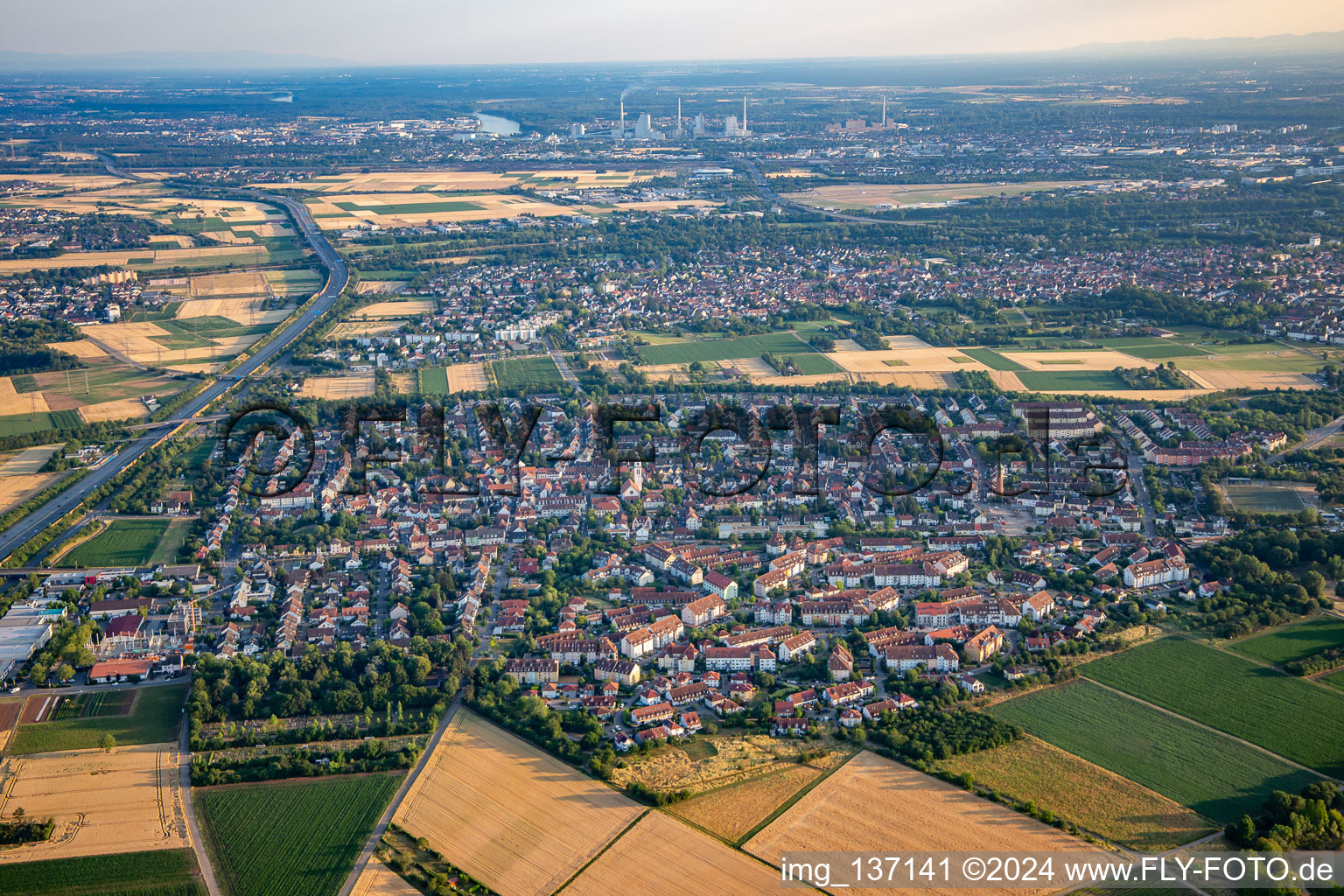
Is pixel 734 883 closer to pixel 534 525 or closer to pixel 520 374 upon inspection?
pixel 534 525

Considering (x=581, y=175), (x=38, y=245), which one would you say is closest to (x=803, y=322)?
(x=38, y=245)

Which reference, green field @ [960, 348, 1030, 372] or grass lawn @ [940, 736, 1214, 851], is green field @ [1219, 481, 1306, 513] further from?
grass lawn @ [940, 736, 1214, 851]

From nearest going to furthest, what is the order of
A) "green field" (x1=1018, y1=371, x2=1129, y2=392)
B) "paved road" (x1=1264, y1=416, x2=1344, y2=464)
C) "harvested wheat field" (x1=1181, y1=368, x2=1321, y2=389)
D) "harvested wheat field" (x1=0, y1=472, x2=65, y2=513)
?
"harvested wheat field" (x1=0, y1=472, x2=65, y2=513)
"paved road" (x1=1264, y1=416, x2=1344, y2=464)
"harvested wheat field" (x1=1181, y1=368, x2=1321, y2=389)
"green field" (x1=1018, y1=371, x2=1129, y2=392)

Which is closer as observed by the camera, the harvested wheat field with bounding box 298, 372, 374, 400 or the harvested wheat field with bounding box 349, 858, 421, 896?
the harvested wheat field with bounding box 349, 858, 421, 896

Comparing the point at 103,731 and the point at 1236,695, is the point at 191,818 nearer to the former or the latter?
the point at 103,731

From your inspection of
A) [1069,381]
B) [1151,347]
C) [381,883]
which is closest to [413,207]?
[1151,347]

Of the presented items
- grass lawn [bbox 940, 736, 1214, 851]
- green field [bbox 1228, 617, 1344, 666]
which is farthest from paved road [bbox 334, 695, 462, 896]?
green field [bbox 1228, 617, 1344, 666]
